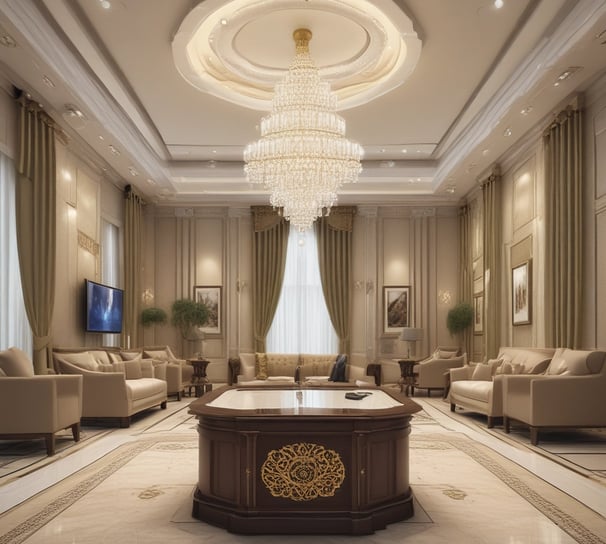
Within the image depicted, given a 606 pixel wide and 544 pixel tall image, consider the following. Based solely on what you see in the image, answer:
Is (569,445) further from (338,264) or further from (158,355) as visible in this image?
(338,264)

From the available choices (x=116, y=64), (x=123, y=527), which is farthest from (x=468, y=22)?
(x=123, y=527)

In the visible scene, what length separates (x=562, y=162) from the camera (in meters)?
7.85

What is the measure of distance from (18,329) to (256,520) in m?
5.18

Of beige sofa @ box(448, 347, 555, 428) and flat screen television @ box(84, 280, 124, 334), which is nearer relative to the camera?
beige sofa @ box(448, 347, 555, 428)

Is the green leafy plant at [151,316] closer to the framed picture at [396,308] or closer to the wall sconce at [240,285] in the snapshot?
the wall sconce at [240,285]

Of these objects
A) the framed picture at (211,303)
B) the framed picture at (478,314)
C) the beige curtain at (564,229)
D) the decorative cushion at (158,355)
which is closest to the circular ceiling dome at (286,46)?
the beige curtain at (564,229)

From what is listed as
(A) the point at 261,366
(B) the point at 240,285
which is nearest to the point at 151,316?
(B) the point at 240,285

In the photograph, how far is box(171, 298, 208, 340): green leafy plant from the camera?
12500 mm

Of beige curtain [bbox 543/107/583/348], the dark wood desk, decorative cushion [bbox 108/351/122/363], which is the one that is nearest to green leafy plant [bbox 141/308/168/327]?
decorative cushion [bbox 108/351/122/363]

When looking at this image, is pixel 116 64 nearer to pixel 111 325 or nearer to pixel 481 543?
pixel 111 325

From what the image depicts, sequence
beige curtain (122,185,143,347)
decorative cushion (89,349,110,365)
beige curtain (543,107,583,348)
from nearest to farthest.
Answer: beige curtain (543,107,583,348), decorative cushion (89,349,110,365), beige curtain (122,185,143,347)

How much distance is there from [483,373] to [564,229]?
226 centimetres

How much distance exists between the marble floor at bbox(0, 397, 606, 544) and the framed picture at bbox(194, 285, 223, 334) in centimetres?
678

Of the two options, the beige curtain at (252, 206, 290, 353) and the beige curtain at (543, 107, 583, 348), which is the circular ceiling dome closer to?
the beige curtain at (543, 107, 583, 348)
